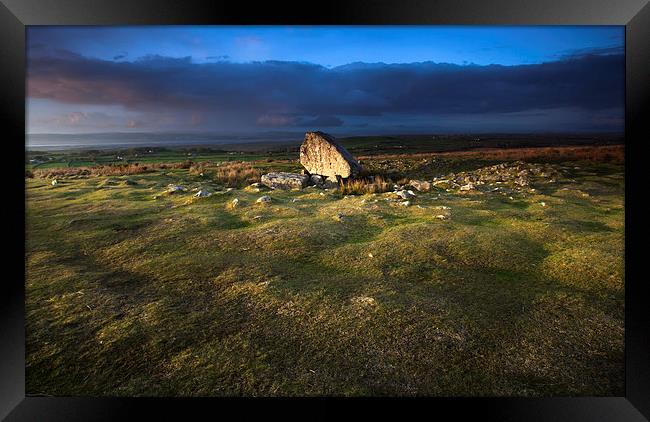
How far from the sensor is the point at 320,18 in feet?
15.0

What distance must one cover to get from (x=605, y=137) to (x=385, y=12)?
4.11 meters

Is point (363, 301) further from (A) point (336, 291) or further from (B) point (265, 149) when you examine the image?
(B) point (265, 149)

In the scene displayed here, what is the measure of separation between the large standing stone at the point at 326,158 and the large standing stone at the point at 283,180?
0.81 meters

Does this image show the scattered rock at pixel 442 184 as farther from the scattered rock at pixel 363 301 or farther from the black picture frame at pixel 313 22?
the scattered rock at pixel 363 301

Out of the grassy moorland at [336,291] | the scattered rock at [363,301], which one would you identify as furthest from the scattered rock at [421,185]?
the scattered rock at [363,301]

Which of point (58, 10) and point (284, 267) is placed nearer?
point (58, 10)

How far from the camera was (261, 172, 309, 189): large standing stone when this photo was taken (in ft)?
34.5

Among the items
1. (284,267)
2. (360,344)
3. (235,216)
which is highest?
(235,216)

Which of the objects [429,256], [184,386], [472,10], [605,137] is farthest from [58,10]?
[605,137]

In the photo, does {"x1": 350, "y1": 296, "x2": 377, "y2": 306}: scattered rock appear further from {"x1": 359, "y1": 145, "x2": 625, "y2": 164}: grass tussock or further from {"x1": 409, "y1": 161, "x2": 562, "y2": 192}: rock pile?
{"x1": 409, "y1": 161, "x2": 562, "y2": 192}: rock pile

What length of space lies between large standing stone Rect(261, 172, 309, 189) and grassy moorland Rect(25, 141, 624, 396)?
2513mm

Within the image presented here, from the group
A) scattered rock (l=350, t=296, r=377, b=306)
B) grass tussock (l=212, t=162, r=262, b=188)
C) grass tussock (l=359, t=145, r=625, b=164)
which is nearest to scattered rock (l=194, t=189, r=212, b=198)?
grass tussock (l=212, t=162, r=262, b=188)

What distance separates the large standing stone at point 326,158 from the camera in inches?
428
